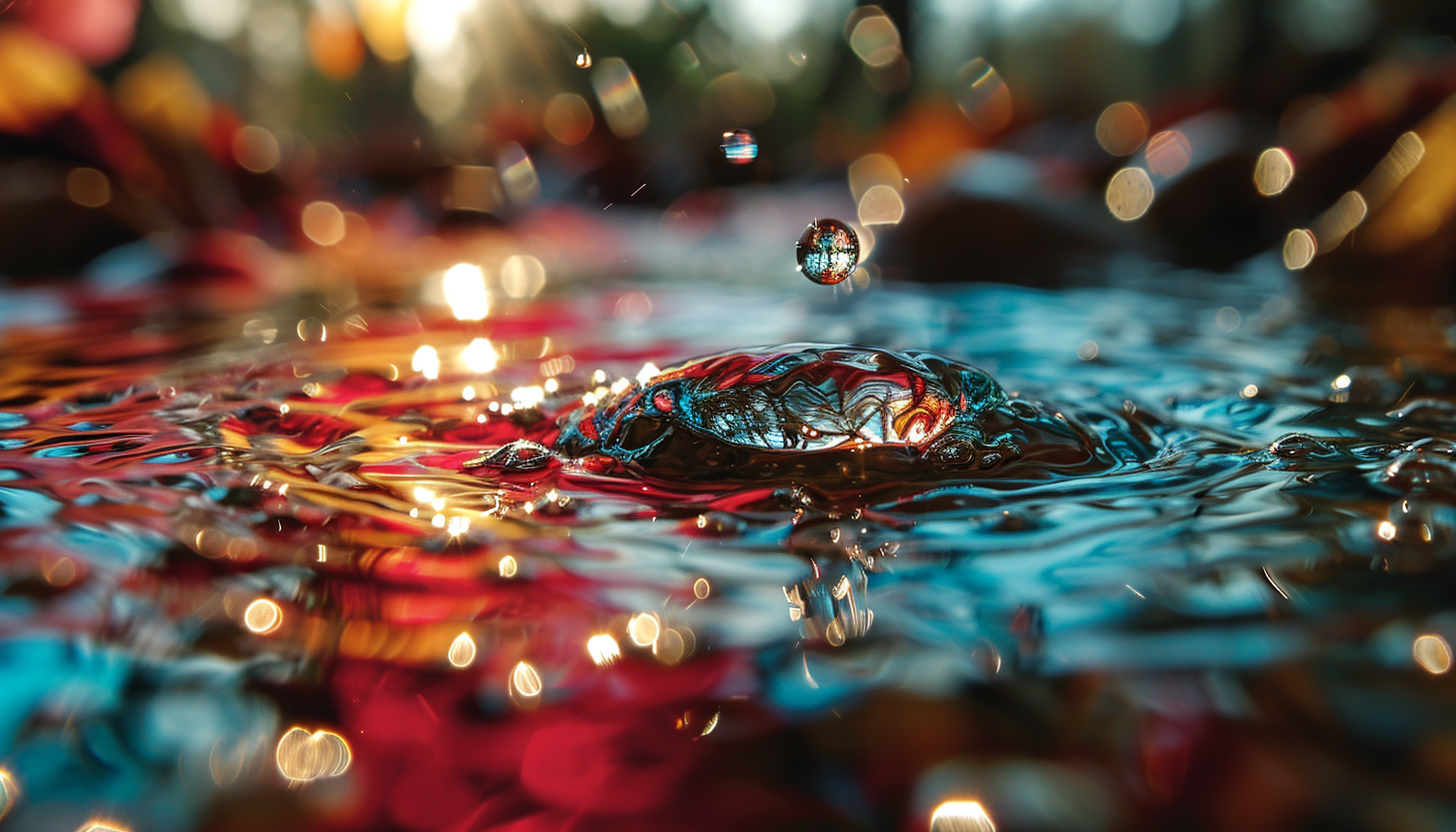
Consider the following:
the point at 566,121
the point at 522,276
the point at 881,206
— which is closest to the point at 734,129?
the point at 881,206

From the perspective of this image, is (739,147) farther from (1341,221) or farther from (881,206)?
(881,206)

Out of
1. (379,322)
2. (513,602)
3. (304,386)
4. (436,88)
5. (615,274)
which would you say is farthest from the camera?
(436,88)

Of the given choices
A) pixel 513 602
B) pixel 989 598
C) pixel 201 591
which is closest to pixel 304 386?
pixel 201 591

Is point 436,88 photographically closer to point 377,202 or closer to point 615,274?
point 377,202

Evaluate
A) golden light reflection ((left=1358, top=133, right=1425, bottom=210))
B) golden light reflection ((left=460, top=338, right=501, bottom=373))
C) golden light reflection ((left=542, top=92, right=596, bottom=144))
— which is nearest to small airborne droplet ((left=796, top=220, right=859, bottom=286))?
golden light reflection ((left=460, top=338, right=501, bottom=373))

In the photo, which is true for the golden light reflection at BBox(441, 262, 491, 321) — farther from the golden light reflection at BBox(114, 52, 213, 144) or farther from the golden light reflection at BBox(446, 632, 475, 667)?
the golden light reflection at BBox(114, 52, 213, 144)

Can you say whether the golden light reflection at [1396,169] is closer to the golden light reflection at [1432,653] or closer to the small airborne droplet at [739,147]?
the small airborne droplet at [739,147]
